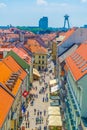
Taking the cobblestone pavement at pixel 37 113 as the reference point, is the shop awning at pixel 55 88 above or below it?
above

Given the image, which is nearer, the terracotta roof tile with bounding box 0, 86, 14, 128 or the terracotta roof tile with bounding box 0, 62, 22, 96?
the terracotta roof tile with bounding box 0, 86, 14, 128

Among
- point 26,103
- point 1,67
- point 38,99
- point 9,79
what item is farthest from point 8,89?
point 38,99

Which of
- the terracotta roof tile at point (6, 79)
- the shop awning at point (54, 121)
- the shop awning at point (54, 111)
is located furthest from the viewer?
the shop awning at point (54, 111)

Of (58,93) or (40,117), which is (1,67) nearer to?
(40,117)

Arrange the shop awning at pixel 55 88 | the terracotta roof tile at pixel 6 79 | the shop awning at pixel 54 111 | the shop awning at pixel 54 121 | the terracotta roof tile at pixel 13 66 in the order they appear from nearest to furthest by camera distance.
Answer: the shop awning at pixel 54 121, the terracotta roof tile at pixel 6 79, the shop awning at pixel 54 111, the terracotta roof tile at pixel 13 66, the shop awning at pixel 55 88

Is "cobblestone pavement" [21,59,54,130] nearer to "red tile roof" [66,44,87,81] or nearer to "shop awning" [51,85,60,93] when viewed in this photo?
"shop awning" [51,85,60,93]

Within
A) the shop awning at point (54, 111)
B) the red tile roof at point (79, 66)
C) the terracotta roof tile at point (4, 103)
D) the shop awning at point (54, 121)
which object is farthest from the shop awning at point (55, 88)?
the terracotta roof tile at point (4, 103)

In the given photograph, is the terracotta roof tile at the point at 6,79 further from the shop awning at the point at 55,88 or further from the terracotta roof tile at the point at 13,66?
the shop awning at the point at 55,88

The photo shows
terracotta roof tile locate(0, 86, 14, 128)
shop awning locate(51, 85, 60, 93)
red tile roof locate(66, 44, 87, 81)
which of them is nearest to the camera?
terracotta roof tile locate(0, 86, 14, 128)

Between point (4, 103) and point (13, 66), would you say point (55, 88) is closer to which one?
point (13, 66)

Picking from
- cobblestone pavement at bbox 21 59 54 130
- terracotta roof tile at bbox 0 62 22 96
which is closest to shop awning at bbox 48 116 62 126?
cobblestone pavement at bbox 21 59 54 130

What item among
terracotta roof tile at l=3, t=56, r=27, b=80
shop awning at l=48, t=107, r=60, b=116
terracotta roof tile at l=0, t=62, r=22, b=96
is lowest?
shop awning at l=48, t=107, r=60, b=116
